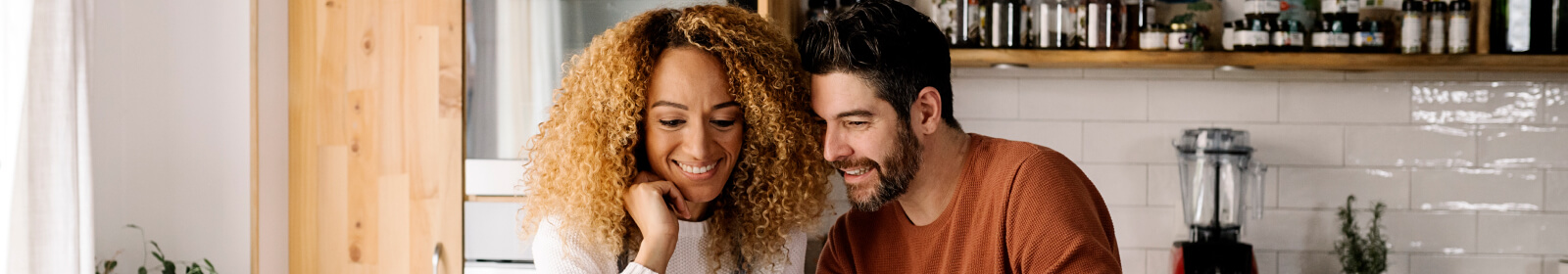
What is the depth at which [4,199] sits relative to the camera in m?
1.84

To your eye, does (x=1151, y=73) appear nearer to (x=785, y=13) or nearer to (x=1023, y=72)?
(x=1023, y=72)

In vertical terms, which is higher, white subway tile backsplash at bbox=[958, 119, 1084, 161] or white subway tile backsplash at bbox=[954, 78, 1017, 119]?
white subway tile backsplash at bbox=[954, 78, 1017, 119]

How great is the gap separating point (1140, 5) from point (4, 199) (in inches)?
89.5

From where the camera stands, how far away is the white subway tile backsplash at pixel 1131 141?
2.70 meters

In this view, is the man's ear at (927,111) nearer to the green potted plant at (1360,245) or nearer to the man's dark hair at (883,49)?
the man's dark hair at (883,49)

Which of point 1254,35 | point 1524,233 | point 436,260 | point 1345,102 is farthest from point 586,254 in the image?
point 1524,233

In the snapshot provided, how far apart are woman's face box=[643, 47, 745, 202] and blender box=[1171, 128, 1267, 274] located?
148cm

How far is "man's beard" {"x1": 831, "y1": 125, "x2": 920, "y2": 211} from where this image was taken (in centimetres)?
129

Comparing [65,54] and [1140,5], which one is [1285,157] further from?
[65,54]

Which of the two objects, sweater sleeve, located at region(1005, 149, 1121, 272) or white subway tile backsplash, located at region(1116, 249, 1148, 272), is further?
white subway tile backsplash, located at region(1116, 249, 1148, 272)

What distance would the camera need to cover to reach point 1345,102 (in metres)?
2.66

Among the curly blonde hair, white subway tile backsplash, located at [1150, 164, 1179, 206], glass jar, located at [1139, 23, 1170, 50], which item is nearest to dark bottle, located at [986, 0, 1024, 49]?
glass jar, located at [1139, 23, 1170, 50]

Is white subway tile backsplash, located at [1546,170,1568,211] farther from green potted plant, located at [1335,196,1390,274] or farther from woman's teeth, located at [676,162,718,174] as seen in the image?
woman's teeth, located at [676,162,718,174]

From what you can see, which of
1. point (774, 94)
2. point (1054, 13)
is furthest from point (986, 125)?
point (774, 94)
